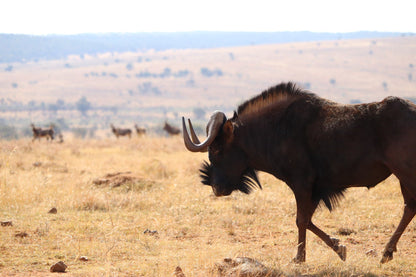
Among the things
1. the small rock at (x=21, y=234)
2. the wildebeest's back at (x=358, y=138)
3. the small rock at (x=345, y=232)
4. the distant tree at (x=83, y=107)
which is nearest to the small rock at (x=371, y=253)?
the wildebeest's back at (x=358, y=138)

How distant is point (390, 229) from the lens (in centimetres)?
831

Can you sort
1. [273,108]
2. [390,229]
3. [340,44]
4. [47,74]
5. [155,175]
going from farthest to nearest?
[340,44], [47,74], [155,175], [390,229], [273,108]

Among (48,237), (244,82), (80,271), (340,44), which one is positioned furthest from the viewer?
(340,44)

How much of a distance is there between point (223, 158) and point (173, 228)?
1.91 meters

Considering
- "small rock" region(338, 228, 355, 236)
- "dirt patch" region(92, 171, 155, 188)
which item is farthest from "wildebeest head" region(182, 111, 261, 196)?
"dirt patch" region(92, 171, 155, 188)

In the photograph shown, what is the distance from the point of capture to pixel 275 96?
6.97m

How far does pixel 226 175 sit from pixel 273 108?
102 cm

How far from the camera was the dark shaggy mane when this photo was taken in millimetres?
6855

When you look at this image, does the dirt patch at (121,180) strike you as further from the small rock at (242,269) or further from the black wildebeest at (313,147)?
the small rock at (242,269)

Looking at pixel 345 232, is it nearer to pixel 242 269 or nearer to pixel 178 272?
pixel 242 269

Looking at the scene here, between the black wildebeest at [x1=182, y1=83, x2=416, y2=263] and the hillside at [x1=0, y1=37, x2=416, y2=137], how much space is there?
232 ft

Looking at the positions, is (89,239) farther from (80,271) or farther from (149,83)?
(149,83)

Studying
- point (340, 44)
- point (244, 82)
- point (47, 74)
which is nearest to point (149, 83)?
point (244, 82)

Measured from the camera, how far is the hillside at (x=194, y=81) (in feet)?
330
